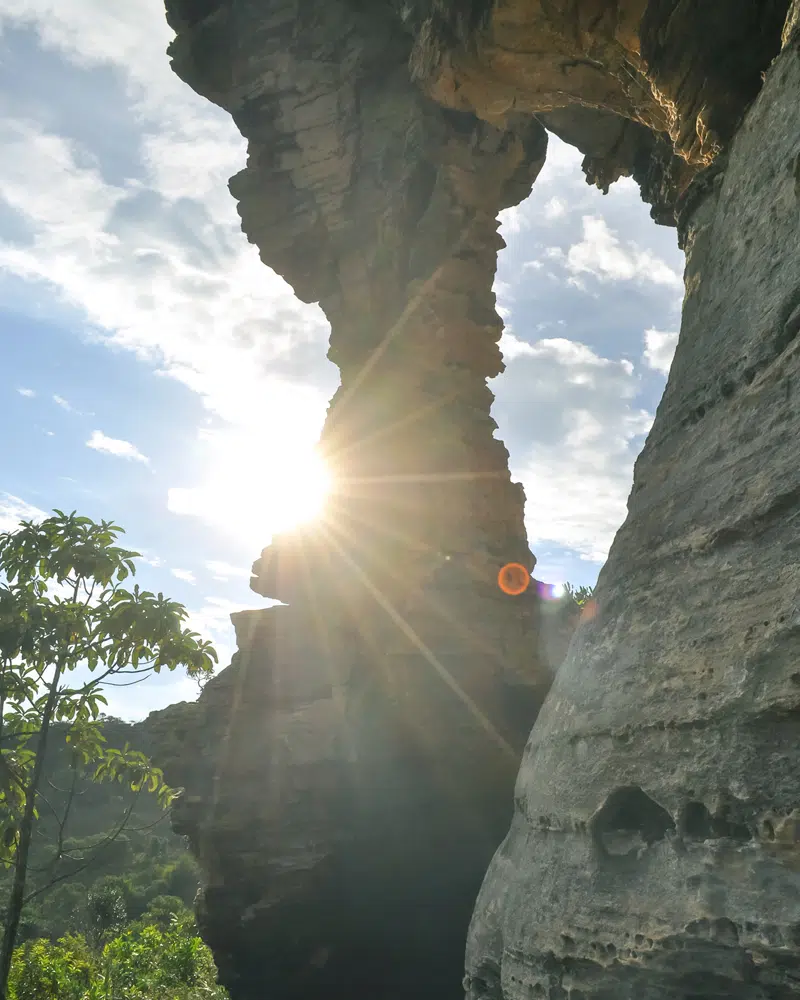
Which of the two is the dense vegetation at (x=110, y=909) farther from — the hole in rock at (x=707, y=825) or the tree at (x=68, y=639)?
the hole in rock at (x=707, y=825)

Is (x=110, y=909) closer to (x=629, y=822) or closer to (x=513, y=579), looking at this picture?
(x=513, y=579)

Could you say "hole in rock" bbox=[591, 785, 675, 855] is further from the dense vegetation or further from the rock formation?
the dense vegetation

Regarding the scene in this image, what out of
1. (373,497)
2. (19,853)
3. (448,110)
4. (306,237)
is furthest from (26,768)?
(448,110)

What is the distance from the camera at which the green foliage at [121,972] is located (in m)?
13.5

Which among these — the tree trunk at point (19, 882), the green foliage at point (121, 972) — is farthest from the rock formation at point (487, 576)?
the green foliage at point (121, 972)

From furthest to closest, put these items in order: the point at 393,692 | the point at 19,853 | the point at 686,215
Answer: the point at 393,692 → the point at 19,853 → the point at 686,215

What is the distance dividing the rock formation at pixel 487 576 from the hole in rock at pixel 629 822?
0.03 meters

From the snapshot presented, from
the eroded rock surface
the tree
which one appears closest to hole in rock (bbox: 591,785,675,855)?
the eroded rock surface

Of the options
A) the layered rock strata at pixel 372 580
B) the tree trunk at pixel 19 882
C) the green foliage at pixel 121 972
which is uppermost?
the layered rock strata at pixel 372 580

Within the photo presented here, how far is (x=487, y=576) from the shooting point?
45.5 feet

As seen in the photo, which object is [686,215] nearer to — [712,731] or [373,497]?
[712,731]

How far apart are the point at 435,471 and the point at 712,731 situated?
35.1 feet

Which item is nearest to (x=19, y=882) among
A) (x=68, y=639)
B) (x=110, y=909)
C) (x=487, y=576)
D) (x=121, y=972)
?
(x=68, y=639)

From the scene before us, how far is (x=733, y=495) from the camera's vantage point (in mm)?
4316
